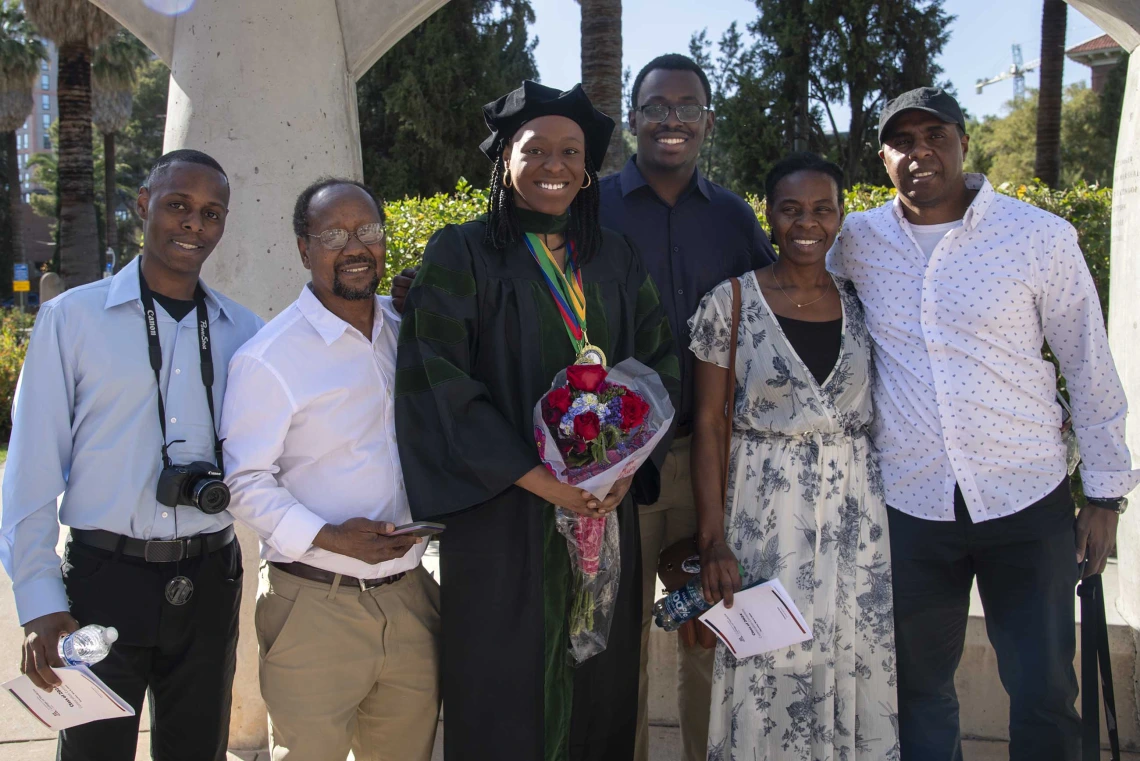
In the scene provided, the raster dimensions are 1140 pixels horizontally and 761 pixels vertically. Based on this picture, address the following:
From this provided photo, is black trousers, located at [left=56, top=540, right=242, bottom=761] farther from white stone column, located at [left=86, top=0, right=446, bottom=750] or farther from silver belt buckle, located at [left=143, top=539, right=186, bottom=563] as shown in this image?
white stone column, located at [left=86, top=0, right=446, bottom=750]

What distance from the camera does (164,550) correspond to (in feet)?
8.09

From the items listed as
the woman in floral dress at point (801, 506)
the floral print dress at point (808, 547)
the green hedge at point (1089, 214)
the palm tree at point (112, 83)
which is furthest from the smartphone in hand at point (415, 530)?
the palm tree at point (112, 83)

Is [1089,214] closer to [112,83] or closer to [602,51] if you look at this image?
[602,51]

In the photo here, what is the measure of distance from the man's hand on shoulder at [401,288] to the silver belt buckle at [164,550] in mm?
936

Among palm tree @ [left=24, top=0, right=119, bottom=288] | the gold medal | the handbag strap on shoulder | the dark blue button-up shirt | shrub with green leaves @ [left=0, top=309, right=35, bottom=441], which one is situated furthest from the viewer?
palm tree @ [left=24, top=0, right=119, bottom=288]

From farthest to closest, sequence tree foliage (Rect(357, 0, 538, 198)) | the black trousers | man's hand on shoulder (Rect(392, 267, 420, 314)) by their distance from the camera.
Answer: tree foliage (Rect(357, 0, 538, 198)) < man's hand on shoulder (Rect(392, 267, 420, 314)) < the black trousers

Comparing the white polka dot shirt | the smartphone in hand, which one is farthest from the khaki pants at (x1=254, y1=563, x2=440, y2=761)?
the white polka dot shirt

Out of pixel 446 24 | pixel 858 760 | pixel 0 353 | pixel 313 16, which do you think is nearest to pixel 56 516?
pixel 313 16

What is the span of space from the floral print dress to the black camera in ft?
5.12

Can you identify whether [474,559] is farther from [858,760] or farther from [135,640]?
[858,760]

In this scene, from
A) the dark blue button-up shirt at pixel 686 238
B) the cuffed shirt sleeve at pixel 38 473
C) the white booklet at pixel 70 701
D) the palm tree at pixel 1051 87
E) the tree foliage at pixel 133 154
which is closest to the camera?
the white booklet at pixel 70 701

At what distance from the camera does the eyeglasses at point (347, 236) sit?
2512mm

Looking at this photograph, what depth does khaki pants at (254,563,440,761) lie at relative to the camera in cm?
245

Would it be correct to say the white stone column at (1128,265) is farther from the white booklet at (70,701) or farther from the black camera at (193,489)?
the white booklet at (70,701)
